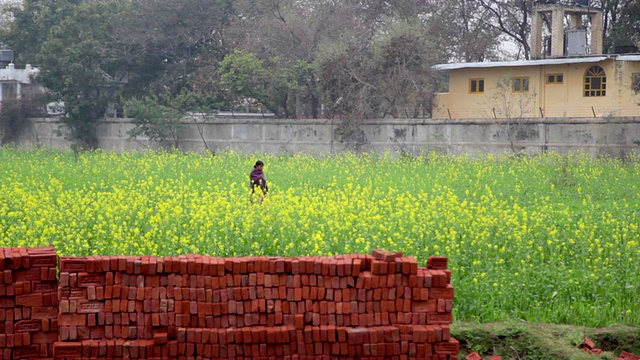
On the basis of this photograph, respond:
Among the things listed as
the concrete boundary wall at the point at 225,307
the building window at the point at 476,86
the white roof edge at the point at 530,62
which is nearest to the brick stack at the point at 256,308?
the concrete boundary wall at the point at 225,307

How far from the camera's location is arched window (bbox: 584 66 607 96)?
33.4 m

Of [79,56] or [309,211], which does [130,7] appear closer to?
[79,56]

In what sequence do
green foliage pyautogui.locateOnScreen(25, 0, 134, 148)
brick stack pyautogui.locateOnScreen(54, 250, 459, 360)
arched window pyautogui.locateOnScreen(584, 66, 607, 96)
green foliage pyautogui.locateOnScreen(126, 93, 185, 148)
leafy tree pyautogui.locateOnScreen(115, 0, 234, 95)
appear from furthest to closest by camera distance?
1. leafy tree pyautogui.locateOnScreen(115, 0, 234, 95)
2. green foliage pyautogui.locateOnScreen(25, 0, 134, 148)
3. green foliage pyautogui.locateOnScreen(126, 93, 185, 148)
4. arched window pyautogui.locateOnScreen(584, 66, 607, 96)
5. brick stack pyautogui.locateOnScreen(54, 250, 459, 360)

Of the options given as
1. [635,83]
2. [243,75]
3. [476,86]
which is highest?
[243,75]

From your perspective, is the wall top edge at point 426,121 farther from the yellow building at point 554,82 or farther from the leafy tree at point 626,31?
the leafy tree at point 626,31

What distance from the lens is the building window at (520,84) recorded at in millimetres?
35250

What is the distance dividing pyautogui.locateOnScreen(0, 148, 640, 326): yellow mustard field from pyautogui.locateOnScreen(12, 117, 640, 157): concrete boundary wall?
9.95ft

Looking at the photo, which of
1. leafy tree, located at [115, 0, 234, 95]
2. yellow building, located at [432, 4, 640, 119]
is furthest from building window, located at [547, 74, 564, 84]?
leafy tree, located at [115, 0, 234, 95]

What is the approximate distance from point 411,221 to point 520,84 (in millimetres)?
21458

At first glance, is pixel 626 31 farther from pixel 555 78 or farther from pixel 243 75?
pixel 243 75

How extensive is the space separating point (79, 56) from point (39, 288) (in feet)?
116

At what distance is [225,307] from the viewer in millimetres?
7820

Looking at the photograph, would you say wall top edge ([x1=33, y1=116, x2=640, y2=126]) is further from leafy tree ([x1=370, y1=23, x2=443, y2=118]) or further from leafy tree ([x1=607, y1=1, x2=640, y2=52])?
leafy tree ([x1=607, y1=1, x2=640, y2=52])

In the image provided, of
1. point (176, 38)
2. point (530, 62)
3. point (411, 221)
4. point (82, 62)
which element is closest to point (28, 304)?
point (411, 221)
